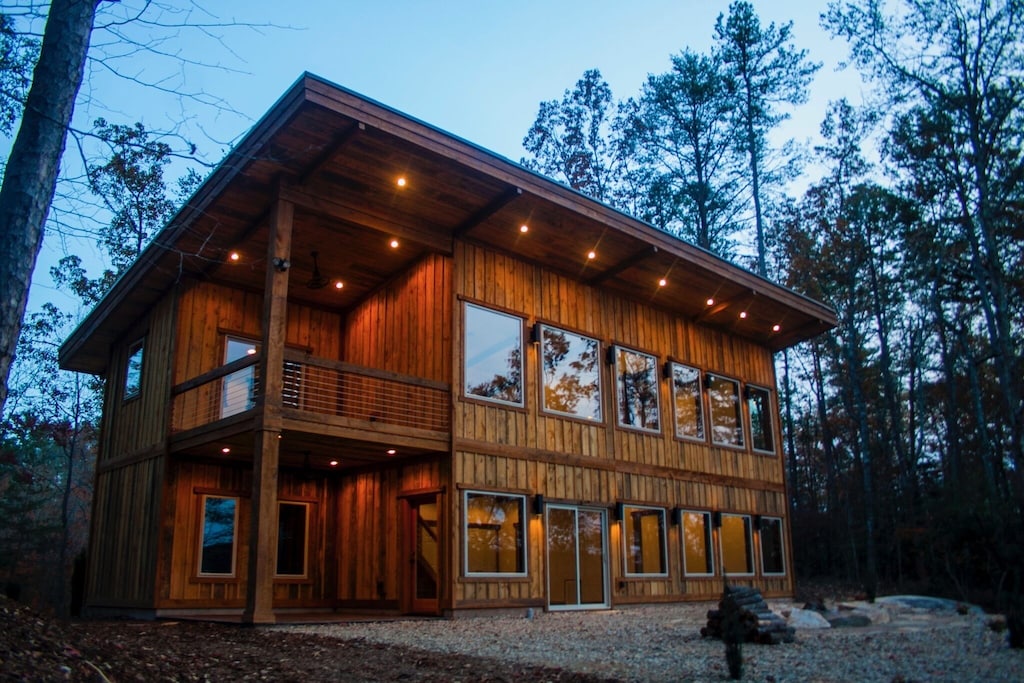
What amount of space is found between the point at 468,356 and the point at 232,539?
4536 millimetres

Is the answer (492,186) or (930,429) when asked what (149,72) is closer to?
(492,186)

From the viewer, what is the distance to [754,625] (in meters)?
8.73

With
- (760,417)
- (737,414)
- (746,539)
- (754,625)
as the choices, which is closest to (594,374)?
(737,414)

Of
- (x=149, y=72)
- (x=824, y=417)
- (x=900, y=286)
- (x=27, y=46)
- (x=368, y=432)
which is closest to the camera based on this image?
(x=149, y=72)

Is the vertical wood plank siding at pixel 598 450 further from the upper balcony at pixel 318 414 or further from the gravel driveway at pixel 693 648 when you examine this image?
the gravel driveway at pixel 693 648

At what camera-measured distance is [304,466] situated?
12.9 m

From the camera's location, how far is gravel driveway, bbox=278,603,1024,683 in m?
6.67

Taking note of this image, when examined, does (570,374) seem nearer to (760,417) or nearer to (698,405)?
(698,405)

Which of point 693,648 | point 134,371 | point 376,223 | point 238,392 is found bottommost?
point 693,648

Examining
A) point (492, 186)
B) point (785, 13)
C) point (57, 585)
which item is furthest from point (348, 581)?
point (785, 13)

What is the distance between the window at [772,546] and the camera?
54.9 feet

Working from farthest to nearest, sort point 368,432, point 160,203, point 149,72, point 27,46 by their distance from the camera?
point 160,203
point 368,432
point 27,46
point 149,72

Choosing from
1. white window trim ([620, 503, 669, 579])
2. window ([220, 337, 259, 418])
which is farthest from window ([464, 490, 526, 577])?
window ([220, 337, 259, 418])

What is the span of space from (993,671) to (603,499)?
699 centimetres
